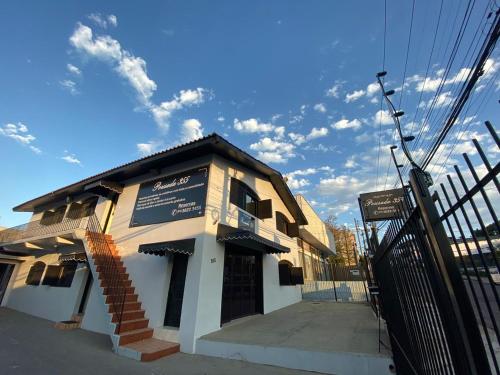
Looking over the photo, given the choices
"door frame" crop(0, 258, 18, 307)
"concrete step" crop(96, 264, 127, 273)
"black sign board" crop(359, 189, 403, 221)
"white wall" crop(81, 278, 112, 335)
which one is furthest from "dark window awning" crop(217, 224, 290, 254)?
"door frame" crop(0, 258, 18, 307)

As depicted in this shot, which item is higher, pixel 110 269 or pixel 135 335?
pixel 110 269

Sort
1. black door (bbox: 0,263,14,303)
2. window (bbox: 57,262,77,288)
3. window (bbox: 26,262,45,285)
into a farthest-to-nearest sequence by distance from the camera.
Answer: black door (bbox: 0,263,14,303)
window (bbox: 26,262,45,285)
window (bbox: 57,262,77,288)

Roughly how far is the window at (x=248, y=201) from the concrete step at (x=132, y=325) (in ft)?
14.1

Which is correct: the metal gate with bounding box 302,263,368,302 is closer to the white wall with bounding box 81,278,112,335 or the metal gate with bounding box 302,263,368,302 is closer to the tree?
the white wall with bounding box 81,278,112,335

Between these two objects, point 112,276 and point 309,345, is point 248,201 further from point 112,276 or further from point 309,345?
point 309,345

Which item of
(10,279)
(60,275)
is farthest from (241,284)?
(10,279)

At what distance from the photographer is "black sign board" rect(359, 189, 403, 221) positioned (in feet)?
38.9

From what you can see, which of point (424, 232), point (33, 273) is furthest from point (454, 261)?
point (33, 273)

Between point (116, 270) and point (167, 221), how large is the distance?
2180mm

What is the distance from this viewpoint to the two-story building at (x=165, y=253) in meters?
6.27

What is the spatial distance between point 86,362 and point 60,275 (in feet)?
24.3

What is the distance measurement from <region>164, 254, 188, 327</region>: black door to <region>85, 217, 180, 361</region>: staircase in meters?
0.57

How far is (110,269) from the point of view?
294 inches

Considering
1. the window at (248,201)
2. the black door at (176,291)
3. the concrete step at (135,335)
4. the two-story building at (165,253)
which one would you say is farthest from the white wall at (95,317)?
the window at (248,201)
